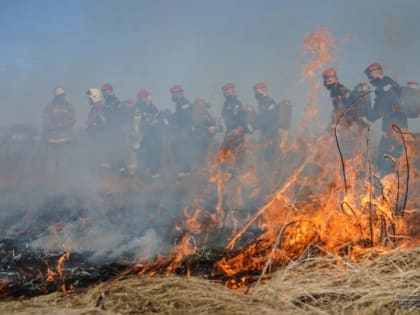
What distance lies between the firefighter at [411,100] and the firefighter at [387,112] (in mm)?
97

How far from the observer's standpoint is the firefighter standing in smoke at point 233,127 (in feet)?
33.9

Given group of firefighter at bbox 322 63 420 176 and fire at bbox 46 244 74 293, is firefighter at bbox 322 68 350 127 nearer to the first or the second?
group of firefighter at bbox 322 63 420 176

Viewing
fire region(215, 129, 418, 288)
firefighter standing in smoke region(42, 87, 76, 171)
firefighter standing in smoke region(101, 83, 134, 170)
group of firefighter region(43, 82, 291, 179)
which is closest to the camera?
fire region(215, 129, 418, 288)

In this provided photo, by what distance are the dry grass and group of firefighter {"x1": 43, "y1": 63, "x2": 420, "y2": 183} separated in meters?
5.81

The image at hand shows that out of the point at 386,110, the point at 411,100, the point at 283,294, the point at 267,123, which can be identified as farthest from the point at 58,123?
the point at 283,294

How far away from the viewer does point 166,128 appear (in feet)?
38.9

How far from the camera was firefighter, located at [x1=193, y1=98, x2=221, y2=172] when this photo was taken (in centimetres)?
1120

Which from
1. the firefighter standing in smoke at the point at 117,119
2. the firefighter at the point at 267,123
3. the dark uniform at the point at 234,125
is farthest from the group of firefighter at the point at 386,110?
the firefighter standing in smoke at the point at 117,119

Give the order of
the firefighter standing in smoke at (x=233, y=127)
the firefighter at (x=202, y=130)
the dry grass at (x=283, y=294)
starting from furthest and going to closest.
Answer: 1. the firefighter at (x=202, y=130)
2. the firefighter standing in smoke at (x=233, y=127)
3. the dry grass at (x=283, y=294)

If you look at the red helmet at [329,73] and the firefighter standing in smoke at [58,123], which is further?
the firefighter standing in smoke at [58,123]

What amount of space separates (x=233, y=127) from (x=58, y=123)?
5.46 m

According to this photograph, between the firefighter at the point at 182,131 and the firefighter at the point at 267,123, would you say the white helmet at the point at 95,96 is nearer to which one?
the firefighter at the point at 182,131

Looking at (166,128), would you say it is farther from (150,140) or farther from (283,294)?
(283,294)

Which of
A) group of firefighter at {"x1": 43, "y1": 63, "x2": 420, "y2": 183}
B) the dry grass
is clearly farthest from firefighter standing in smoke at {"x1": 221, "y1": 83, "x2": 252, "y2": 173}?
the dry grass
